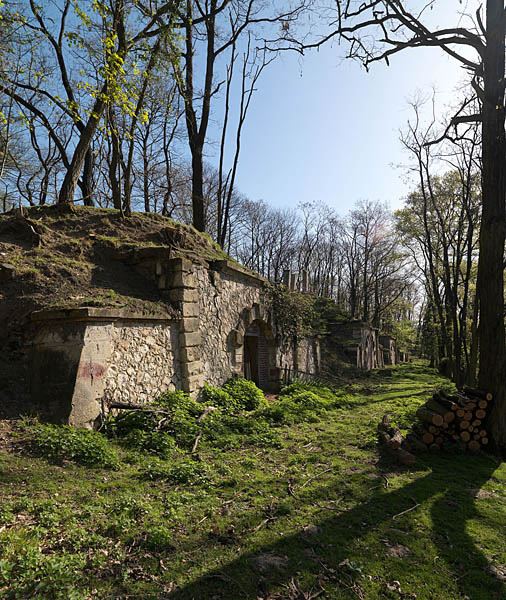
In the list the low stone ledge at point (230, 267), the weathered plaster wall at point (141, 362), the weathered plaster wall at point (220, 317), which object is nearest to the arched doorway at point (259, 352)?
the weathered plaster wall at point (220, 317)

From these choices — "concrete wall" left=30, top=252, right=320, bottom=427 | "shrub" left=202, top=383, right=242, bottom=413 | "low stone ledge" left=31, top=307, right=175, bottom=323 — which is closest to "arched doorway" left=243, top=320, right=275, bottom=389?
"concrete wall" left=30, top=252, right=320, bottom=427

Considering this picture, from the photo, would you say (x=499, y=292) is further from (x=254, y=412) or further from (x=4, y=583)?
(x=4, y=583)

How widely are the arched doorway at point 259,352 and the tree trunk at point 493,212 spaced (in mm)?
7255

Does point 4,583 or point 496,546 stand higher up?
point 4,583

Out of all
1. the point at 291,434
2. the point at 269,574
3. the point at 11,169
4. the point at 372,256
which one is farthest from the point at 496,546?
the point at 372,256

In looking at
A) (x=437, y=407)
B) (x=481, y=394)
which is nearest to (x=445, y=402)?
(x=437, y=407)

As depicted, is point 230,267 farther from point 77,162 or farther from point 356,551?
point 356,551

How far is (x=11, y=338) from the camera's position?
6238 mm

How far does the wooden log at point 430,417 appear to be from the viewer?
6.68 meters

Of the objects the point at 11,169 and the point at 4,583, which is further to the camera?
the point at 11,169

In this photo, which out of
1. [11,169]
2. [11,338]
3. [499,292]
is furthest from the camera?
[11,169]

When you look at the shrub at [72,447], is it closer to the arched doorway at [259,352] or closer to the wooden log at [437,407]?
the wooden log at [437,407]

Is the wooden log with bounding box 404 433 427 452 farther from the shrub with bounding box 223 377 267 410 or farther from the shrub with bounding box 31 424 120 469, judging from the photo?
the shrub with bounding box 31 424 120 469

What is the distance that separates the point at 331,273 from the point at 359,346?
64.9 ft
